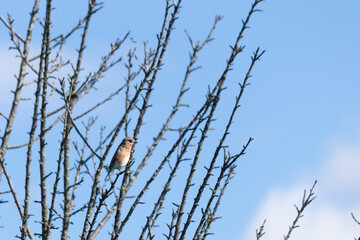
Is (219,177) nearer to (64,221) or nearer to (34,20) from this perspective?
(64,221)

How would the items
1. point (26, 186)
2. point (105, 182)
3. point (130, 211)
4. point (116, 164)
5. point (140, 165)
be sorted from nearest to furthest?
point (130, 211)
point (26, 186)
point (140, 165)
point (105, 182)
point (116, 164)

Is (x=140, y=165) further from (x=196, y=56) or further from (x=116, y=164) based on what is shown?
(x=116, y=164)

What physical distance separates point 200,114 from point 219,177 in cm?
64

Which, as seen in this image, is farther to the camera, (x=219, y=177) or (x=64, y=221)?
(x=64, y=221)

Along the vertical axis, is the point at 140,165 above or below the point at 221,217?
above

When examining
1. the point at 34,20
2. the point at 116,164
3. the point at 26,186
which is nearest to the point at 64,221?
the point at 26,186

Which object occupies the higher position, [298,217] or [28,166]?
[28,166]

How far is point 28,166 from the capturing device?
168 inches

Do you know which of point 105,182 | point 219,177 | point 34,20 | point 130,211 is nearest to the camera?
point 219,177

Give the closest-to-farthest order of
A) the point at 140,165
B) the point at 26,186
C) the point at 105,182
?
the point at 26,186 < the point at 140,165 < the point at 105,182

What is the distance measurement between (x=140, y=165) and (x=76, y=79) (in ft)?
3.32

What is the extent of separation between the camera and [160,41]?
449cm

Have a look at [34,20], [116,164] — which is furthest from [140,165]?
[116,164]

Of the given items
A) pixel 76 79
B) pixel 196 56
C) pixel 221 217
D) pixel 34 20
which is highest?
pixel 34 20
